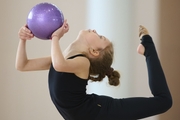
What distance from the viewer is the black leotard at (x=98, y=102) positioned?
4.06 ft

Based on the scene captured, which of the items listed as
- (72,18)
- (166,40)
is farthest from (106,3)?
(166,40)

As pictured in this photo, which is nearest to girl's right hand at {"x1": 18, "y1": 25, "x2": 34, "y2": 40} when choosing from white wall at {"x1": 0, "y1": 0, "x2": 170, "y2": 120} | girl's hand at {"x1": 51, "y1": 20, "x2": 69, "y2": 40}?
girl's hand at {"x1": 51, "y1": 20, "x2": 69, "y2": 40}

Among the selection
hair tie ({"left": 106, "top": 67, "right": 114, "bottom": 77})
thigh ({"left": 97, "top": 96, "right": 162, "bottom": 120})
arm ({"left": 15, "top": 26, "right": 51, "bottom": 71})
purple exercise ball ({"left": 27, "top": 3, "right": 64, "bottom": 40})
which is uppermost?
purple exercise ball ({"left": 27, "top": 3, "right": 64, "bottom": 40})

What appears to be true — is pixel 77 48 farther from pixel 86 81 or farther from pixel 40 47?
pixel 40 47

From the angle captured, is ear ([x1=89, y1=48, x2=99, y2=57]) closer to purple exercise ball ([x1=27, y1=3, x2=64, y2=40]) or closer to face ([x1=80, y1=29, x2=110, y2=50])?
face ([x1=80, y1=29, x2=110, y2=50])

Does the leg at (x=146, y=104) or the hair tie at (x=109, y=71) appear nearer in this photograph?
the leg at (x=146, y=104)

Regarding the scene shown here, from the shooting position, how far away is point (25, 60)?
4.50ft

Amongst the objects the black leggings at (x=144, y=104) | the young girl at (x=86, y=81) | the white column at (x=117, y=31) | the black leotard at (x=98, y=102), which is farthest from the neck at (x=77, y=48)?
the white column at (x=117, y=31)

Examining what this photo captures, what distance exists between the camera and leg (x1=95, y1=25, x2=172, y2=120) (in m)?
1.27

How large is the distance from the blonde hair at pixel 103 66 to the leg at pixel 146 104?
0.43 ft

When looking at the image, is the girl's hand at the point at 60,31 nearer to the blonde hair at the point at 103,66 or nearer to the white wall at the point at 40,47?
the blonde hair at the point at 103,66

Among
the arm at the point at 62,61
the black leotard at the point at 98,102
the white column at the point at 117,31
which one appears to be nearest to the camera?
the arm at the point at 62,61

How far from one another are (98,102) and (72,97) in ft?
0.44

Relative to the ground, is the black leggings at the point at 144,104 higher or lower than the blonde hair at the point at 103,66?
lower
